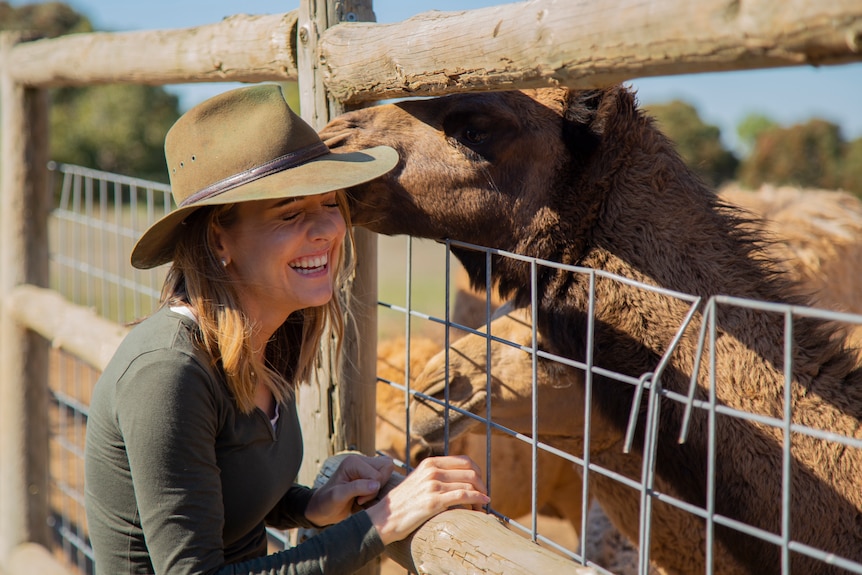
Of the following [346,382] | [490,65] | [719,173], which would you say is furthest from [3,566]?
[719,173]

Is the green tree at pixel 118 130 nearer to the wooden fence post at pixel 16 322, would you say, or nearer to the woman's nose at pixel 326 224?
the wooden fence post at pixel 16 322

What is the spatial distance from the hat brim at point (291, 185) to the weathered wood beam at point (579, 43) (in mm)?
242

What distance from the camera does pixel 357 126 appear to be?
2475 millimetres

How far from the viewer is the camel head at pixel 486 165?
252cm

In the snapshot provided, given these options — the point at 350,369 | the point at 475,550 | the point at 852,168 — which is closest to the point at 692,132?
the point at 852,168

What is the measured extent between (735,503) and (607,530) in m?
2.16

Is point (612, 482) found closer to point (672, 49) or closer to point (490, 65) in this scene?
point (490, 65)

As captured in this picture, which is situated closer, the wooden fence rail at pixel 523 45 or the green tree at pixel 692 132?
the wooden fence rail at pixel 523 45

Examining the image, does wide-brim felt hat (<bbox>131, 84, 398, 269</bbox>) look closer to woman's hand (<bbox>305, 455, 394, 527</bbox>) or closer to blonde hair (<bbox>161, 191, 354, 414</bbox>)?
blonde hair (<bbox>161, 191, 354, 414</bbox>)

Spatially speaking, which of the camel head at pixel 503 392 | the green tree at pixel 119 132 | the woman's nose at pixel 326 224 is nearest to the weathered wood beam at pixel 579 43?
Answer: the woman's nose at pixel 326 224

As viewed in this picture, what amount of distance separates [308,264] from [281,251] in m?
0.10

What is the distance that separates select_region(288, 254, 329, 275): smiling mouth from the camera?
2154 mm

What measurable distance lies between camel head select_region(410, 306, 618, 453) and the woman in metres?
0.98

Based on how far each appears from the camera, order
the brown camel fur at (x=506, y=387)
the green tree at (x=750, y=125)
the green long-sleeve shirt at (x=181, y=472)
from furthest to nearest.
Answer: the green tree at (x=750, y=125)
the brown camel fur at (x=506, y=387)
the green long-sleeve shirt at (x=181, y=472)
